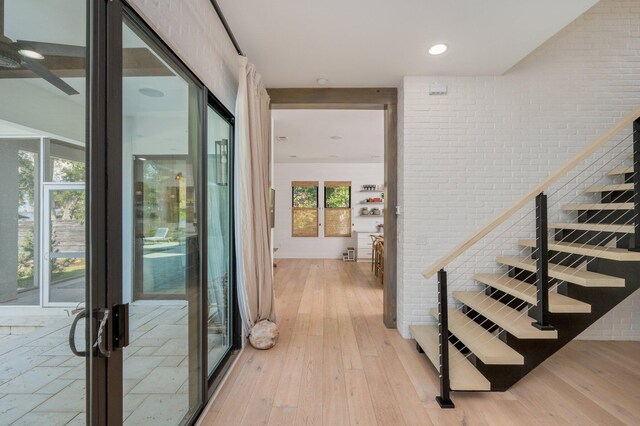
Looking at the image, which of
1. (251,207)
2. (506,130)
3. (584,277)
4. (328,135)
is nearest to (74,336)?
(251,207)

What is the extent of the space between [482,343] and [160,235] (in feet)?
7.96

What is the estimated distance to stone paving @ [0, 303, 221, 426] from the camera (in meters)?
0.74

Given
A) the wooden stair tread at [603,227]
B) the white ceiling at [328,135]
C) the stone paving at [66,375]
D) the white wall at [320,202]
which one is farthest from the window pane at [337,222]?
the stone paving at [66,375]

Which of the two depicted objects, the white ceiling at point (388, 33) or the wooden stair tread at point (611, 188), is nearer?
the white ceiling at point (388, 33)

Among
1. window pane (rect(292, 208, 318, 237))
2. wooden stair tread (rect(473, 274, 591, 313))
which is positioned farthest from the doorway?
window pane (rect(292, 208, 318, 237))

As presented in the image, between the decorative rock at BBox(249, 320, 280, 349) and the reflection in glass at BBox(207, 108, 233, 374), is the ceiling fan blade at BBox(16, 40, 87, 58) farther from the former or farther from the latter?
the decorative rock at BBox(249, 320, 280, 349)

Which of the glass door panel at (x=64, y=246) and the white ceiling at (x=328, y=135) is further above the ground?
the white ceiling at (x=328, y=135)

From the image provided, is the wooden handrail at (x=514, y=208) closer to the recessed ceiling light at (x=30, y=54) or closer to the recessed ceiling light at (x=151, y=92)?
the recessed ceiling light at (x=151, y=92)

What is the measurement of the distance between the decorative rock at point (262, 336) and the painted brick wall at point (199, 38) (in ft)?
6.76

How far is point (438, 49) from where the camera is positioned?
243cm

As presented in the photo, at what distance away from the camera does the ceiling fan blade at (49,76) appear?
0.75 meters

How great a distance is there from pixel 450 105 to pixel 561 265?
190cm

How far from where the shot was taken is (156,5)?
4.33ft

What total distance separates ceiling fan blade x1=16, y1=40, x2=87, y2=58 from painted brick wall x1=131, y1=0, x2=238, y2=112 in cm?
42
